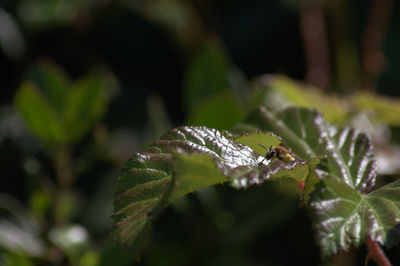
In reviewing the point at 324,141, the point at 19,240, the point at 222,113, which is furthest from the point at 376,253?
the point at 19,240

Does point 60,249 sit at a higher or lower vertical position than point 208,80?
lower

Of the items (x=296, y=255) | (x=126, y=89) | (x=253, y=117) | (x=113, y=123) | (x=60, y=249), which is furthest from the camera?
(x=126, y=89)

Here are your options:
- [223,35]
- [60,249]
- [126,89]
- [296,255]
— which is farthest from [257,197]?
[223,35]

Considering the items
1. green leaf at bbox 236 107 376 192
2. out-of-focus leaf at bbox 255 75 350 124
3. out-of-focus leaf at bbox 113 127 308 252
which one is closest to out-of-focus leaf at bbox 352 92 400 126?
out-of-focus leaf at bbox 255 75 350 124

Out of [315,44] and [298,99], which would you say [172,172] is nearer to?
[298,99]

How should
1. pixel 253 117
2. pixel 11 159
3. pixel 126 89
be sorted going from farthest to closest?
pixel 126 89 → pixel 11 159 → pixel 253 117

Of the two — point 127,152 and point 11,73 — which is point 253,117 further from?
point 11,73

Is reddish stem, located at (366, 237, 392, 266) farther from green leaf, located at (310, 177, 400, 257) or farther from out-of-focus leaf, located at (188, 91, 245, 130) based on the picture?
out-of-focus leaf, located at (188, 91, 245, 130)
